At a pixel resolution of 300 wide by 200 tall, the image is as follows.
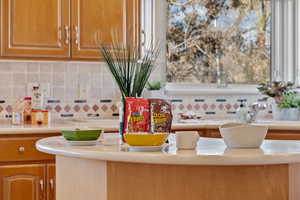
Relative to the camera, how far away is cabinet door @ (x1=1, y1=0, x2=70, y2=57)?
133 inches

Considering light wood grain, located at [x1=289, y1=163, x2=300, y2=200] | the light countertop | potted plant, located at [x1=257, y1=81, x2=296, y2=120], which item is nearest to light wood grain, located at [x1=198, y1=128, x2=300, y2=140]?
potted plant, located at [x1=257, y1=81, x2=296, y2=120]

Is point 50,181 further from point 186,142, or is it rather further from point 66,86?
point 186,142

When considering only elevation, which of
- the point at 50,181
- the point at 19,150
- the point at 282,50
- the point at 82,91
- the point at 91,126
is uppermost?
the point at 282,50

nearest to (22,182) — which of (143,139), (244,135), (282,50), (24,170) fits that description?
(24,170)

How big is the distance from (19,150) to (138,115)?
4.29 ft

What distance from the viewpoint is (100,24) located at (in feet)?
11.8

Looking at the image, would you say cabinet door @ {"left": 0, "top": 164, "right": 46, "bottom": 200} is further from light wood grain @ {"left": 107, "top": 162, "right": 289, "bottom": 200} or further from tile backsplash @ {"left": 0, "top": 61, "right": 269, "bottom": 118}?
light wood grain @ {"left": 107, "top": 162, "right": 289, "bottom": 200}

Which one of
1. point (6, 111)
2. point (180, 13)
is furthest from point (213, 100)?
point (6, 111)

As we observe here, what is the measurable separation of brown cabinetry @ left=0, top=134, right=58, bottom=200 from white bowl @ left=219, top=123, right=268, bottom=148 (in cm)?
155

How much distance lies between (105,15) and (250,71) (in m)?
1.62

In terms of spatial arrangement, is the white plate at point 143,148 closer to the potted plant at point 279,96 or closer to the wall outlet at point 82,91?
the wall outlet at point 82,91

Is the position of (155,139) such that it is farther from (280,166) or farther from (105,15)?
(105,15)

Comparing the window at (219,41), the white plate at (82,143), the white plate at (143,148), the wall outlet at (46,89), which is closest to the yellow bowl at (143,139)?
the white plate at (143,148)

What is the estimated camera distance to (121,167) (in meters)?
1.83
